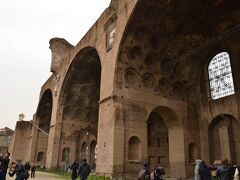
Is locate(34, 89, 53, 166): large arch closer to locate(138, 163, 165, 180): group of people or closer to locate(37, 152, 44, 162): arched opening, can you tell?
locate(37, 152, 44, 162): arched opening

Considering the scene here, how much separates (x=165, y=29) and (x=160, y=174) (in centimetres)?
1045

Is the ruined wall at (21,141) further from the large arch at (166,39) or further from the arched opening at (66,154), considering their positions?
the large arch at (166,39)

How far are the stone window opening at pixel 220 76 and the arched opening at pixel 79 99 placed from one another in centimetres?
958

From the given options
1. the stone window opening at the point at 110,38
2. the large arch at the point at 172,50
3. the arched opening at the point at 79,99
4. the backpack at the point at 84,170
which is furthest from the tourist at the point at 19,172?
the arched opening at the point at 79,99

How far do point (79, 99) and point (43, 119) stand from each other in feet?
33.5

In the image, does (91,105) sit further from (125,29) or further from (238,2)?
(238,2)

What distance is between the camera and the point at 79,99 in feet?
85.7

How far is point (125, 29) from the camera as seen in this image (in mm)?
15414

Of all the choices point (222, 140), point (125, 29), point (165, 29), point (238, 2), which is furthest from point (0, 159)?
point (238, 2)

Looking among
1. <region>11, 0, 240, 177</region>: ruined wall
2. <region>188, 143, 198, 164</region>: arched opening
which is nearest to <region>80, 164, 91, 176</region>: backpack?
<region>11, 0, 240, 177</region>: ruined wall

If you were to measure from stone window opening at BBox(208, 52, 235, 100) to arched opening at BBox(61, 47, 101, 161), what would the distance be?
31.4 ft

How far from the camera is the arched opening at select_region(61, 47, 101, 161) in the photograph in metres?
24.0

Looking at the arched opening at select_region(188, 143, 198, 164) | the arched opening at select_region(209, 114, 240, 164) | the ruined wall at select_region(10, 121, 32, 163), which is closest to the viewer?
the arched opening at select_region(209, 114, 240, 164)

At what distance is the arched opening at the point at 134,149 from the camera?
1476 cm
